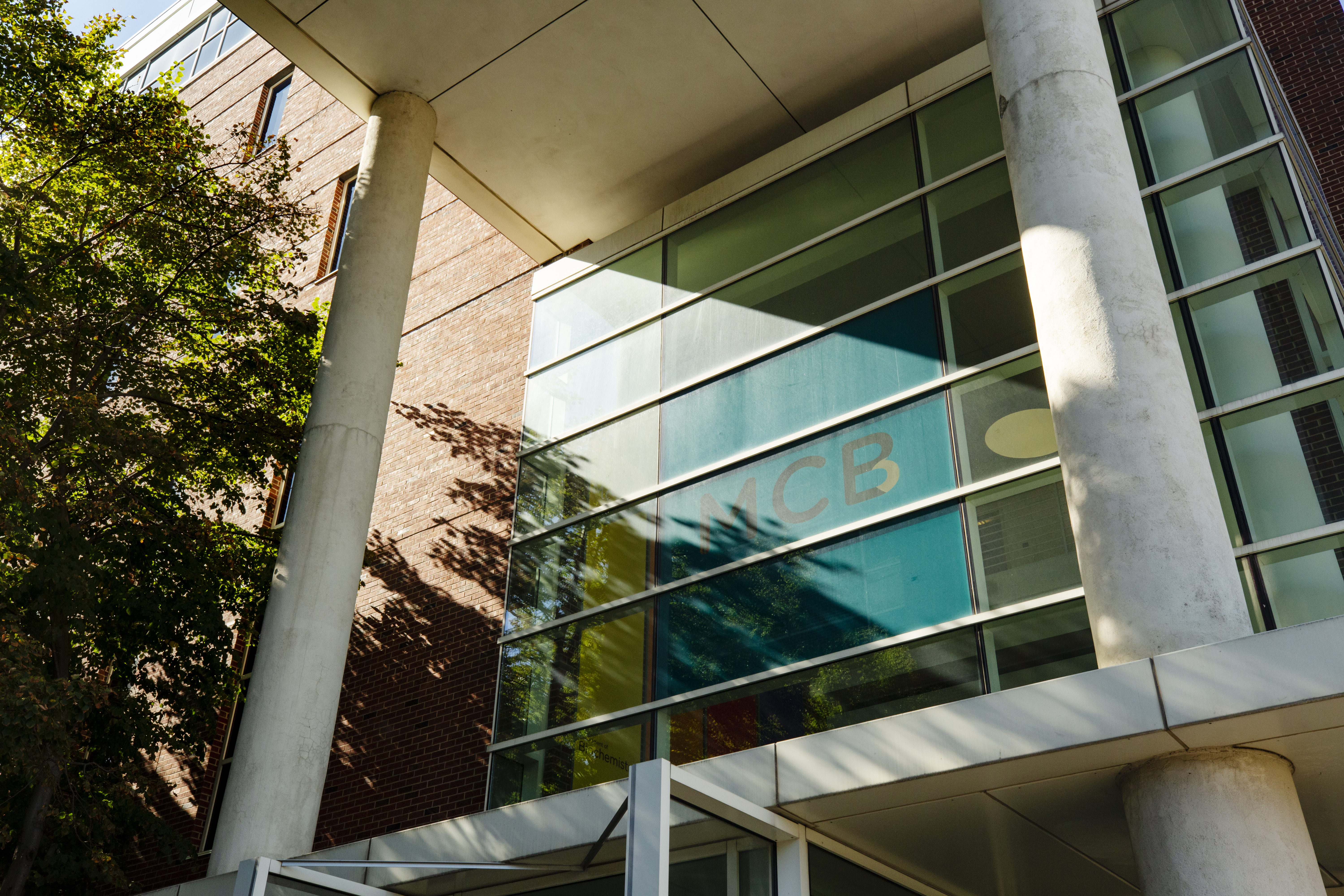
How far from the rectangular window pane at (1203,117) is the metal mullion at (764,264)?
1523 mm

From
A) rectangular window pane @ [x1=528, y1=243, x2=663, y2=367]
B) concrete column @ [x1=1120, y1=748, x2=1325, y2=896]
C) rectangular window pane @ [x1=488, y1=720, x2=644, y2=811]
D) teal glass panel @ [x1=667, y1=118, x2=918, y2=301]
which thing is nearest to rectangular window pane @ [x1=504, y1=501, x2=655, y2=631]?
rectangular window pane @ [x1=488, y1=720, x2=644, y2=811]

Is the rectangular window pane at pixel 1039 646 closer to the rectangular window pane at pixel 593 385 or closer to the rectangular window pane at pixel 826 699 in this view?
the rectangular window pane at pixel 826 699

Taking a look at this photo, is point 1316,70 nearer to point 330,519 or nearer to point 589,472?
point 589,472

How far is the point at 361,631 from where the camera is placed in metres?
16.0

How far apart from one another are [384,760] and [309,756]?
3.97 meters

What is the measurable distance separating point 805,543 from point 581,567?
9.93ft

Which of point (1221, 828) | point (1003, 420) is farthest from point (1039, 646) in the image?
point (1221, 828)

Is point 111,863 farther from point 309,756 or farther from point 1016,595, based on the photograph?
point 1016,595

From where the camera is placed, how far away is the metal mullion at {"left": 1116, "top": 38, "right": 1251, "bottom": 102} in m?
Result: 10.7

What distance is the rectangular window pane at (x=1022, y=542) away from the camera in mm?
9188

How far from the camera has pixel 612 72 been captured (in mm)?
14016

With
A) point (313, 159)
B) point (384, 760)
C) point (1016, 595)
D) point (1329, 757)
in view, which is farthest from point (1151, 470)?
point (313, 159)

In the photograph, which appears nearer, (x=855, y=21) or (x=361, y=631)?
(x=855, y=21)

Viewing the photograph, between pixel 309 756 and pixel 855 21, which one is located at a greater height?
pixel 855 21
